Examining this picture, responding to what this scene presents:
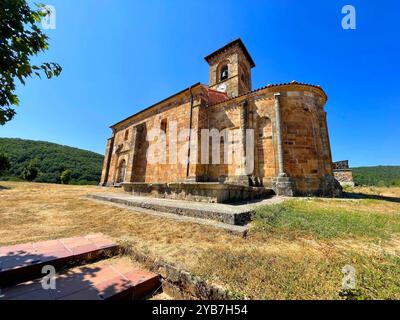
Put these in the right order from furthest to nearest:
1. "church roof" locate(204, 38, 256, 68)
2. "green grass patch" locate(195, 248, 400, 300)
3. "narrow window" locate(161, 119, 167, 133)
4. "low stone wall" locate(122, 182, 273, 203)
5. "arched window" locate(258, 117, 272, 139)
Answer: "church roof" locate(204, 38, 256, 68) → "narrow window" locate(161, 119, 167, 133) → "arched window" locate(258, 117, 272, 139) → "low stone wall" locate(122, 182, 273, 203) → "green grass patch" locate(195, 248, 400, 300)

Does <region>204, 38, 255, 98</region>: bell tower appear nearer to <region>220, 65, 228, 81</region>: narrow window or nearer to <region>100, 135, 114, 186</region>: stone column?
<region>220, 65, 228, 81</region>: narrow window

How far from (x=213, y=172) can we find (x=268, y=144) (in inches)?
134

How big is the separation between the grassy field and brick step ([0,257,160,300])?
0.35 meters

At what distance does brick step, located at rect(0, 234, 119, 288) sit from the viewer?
1.83m

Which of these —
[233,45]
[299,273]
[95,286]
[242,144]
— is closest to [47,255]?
[95,286]

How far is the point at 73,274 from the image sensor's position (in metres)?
1.98

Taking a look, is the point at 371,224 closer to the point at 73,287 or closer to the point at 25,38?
the point at 73,287

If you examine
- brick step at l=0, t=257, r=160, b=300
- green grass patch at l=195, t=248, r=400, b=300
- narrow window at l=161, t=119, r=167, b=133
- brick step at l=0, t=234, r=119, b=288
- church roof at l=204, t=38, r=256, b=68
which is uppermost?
church roof at l=204, t=38, r=256, b=68

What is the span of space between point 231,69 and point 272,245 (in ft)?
52.7

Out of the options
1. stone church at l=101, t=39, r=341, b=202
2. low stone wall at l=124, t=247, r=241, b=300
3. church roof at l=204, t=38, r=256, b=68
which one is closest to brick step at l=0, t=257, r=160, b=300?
low stone wall at l=124, t=247, r=241, b=300

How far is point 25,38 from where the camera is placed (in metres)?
2.13

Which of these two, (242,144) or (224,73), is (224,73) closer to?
(224,73)

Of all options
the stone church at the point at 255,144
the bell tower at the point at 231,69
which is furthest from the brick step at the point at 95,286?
the bell tower at the point at 231,69

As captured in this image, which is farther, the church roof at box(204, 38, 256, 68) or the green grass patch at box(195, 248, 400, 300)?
the church roof at box(204, 38, 256, 68)
